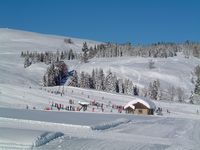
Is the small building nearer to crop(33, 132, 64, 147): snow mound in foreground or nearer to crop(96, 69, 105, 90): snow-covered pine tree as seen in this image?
crop(33, 132, 64, 147): snow mound in foreground

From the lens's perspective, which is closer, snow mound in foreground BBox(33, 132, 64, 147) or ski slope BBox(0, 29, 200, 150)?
snow mound in foreground BBox(33, 132, 64, 147)

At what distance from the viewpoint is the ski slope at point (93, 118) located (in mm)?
19658

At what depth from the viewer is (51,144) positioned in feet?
58.5

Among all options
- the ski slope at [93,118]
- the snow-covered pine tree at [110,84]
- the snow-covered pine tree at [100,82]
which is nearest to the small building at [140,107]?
the ski slope at [93,118]

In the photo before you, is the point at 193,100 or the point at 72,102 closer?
the point at 72,102

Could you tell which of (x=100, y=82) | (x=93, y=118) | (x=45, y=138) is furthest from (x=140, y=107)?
(x=100, y=82)

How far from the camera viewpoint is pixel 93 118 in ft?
129

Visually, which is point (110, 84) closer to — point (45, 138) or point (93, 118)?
point (93, 118)

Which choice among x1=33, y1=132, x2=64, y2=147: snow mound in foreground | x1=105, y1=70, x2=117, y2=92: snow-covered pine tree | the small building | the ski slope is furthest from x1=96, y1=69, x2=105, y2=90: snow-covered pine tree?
x1=33, y1=132, x2=64, y2=147: snow mound in foreground

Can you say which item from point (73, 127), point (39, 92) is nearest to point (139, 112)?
point (39, 92)

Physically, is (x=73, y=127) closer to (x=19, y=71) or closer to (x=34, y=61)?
(x=19, y=71)

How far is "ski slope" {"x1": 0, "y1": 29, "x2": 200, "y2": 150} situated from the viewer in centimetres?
1966

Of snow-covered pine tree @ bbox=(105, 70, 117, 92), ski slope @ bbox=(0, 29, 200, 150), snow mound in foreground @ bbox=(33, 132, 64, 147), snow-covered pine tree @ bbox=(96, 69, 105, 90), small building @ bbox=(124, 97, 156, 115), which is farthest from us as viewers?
snow-covered pine tree @ bbox=(96, 69, 105, 90)

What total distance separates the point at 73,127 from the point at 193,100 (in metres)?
93.3
